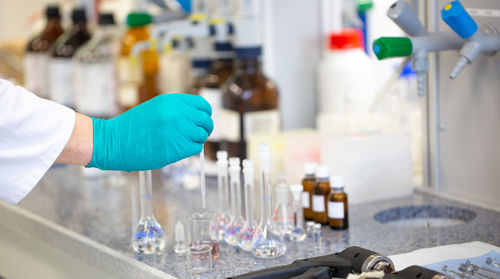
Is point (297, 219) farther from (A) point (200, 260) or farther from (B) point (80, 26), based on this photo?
(B) point (80, 26)

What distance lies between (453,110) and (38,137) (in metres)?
0.98

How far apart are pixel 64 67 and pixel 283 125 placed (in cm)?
85

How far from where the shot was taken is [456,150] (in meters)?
1.65

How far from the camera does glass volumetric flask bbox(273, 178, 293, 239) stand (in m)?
1.40

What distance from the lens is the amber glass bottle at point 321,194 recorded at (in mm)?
1466

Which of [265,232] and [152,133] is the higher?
[152,133]

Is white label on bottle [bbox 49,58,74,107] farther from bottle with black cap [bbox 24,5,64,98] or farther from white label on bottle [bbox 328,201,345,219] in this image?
white label on bottle [bbox 328,201,345,219]

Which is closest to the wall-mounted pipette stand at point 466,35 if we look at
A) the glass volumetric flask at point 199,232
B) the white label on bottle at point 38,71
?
the glass volumetric flask at point 199,232

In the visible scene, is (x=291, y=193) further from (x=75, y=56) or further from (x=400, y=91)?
(x=75, y=56)

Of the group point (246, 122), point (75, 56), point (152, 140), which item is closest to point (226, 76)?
point (246, 122)

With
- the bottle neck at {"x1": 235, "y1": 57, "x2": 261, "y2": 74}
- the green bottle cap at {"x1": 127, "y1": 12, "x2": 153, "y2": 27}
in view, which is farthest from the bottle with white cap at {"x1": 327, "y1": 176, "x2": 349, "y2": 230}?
the green bottle cap at {"x1": 127, "y1": 12, "x2": 153, "y2": 27}

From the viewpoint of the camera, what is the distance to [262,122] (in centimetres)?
202

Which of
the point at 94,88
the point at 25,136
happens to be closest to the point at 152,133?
the point at 25,136

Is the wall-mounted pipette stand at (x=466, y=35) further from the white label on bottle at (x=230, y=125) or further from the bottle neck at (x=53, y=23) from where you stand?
the bottle neck at (x=53, y=23)
